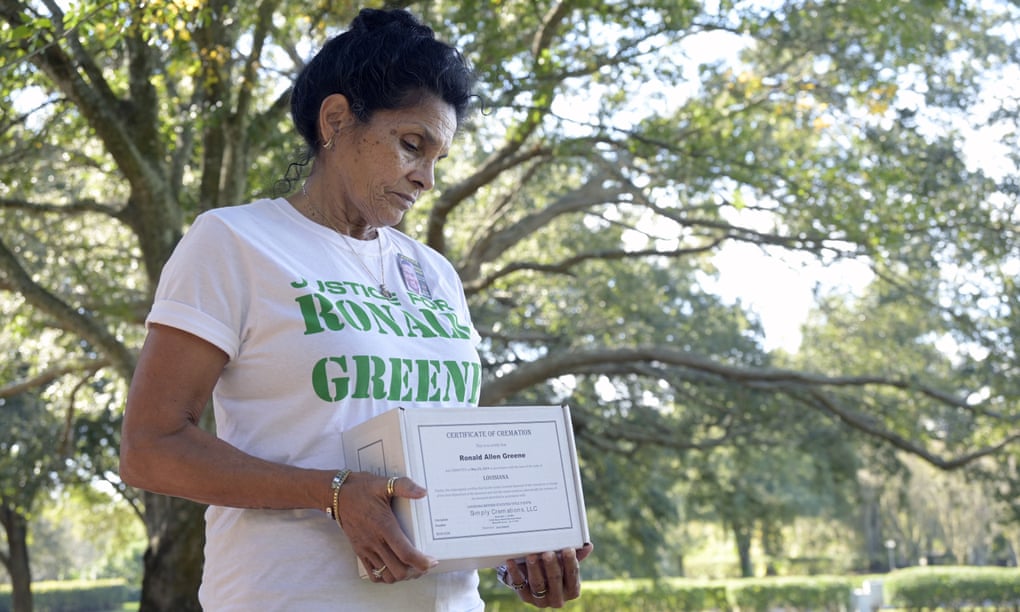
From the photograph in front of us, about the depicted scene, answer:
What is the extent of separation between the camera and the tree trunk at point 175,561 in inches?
349

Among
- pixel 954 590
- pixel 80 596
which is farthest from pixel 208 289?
pixel 80 596

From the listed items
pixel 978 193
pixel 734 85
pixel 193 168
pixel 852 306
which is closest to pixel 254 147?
pixel 193 168

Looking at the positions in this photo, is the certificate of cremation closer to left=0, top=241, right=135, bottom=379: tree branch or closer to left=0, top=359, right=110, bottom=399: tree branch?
left=0, top=241, right=135, bottom=379: tree branch

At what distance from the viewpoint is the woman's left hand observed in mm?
1924

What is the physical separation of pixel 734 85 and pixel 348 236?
10380 millimetres

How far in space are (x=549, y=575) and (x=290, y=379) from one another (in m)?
0.58

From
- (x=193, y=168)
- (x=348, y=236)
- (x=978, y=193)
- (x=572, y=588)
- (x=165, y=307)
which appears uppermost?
(x=193, y=168)

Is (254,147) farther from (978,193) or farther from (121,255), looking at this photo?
(978,193)

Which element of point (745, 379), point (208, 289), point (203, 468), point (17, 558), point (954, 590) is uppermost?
point (745, 379)

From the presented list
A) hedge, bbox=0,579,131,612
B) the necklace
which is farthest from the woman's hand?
hedge, bbox=0,579,131,612

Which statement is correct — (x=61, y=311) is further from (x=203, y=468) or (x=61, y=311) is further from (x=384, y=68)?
(x=203, y=468)

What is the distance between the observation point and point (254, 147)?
9562 mm

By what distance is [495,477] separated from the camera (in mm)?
1893

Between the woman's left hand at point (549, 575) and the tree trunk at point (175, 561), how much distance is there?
748 cm
